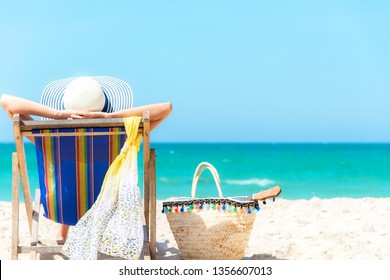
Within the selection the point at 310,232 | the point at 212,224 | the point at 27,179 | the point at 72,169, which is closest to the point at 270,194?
the point at 212,224

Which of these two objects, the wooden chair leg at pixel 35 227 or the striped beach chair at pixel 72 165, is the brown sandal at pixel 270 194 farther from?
the wooden chair leg at pixel 35 227

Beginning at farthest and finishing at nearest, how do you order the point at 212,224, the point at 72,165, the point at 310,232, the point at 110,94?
the point at 310,232 → the point at 110,94 → the point at 212,224 → the point at 72,165

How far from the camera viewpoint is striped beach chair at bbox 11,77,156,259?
3.64 meters

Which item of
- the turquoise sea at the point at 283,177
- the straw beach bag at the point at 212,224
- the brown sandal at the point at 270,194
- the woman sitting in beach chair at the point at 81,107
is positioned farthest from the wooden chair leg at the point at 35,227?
Result: the turquoise sea at the point at 283,177

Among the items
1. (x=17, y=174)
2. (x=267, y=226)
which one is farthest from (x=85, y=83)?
(x=267, y=226)

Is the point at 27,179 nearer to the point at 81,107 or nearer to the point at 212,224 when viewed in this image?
the point at 81,107

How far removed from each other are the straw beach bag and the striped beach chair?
9.3 inches

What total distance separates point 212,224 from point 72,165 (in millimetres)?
908

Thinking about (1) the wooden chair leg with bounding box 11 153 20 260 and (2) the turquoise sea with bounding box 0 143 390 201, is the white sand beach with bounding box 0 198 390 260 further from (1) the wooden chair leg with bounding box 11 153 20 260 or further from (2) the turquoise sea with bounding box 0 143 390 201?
(2) the turquoise sea with bounding box 0 143 390 201

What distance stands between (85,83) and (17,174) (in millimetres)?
657

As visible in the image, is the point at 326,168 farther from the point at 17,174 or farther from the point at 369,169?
the point at 17,174

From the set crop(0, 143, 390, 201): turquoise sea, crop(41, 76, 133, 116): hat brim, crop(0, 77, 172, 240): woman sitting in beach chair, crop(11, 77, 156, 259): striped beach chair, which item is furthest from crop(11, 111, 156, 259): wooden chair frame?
crop(0, 143, 390, 201): turquoise sea

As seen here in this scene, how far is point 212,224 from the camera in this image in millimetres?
3947

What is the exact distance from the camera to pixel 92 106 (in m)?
3.83
